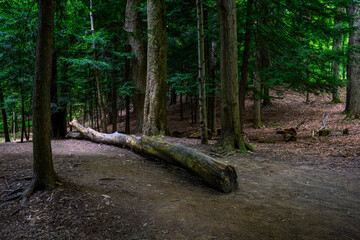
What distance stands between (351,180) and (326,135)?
5.97 metres

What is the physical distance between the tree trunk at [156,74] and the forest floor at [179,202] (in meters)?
3.60

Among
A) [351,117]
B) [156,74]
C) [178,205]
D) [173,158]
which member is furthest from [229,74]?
[351,117]

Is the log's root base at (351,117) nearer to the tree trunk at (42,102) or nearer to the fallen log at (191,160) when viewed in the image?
the fallen log at (191,160)

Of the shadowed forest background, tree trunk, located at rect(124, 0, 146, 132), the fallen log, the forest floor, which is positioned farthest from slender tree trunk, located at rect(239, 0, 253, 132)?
tree trunk, located at rect(124, 0, 146, 132)

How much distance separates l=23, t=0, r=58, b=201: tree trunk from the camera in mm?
3582

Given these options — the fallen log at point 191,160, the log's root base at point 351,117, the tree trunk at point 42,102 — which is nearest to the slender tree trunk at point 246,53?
the fallen log at point 191,160

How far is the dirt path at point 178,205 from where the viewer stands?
303cm

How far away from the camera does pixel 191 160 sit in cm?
530

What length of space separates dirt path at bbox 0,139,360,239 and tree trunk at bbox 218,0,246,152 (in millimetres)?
1831

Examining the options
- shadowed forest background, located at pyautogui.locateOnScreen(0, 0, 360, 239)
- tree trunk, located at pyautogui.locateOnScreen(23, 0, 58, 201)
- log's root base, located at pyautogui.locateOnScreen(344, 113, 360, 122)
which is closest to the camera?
shadowed forest background, located at pyautogui.locateOnScreen(0, 0, 360, 239)

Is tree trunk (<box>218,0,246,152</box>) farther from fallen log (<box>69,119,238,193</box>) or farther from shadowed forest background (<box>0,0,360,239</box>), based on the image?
fallen log (<box>69,119,238,193</box>)

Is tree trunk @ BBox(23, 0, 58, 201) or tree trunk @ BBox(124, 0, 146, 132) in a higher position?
tree trunk @ BBox(124, 0, 146, 132)

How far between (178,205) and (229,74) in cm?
513

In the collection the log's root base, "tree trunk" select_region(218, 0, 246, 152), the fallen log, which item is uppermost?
"tree trunk" select_region(218, 0, 246, 152)
